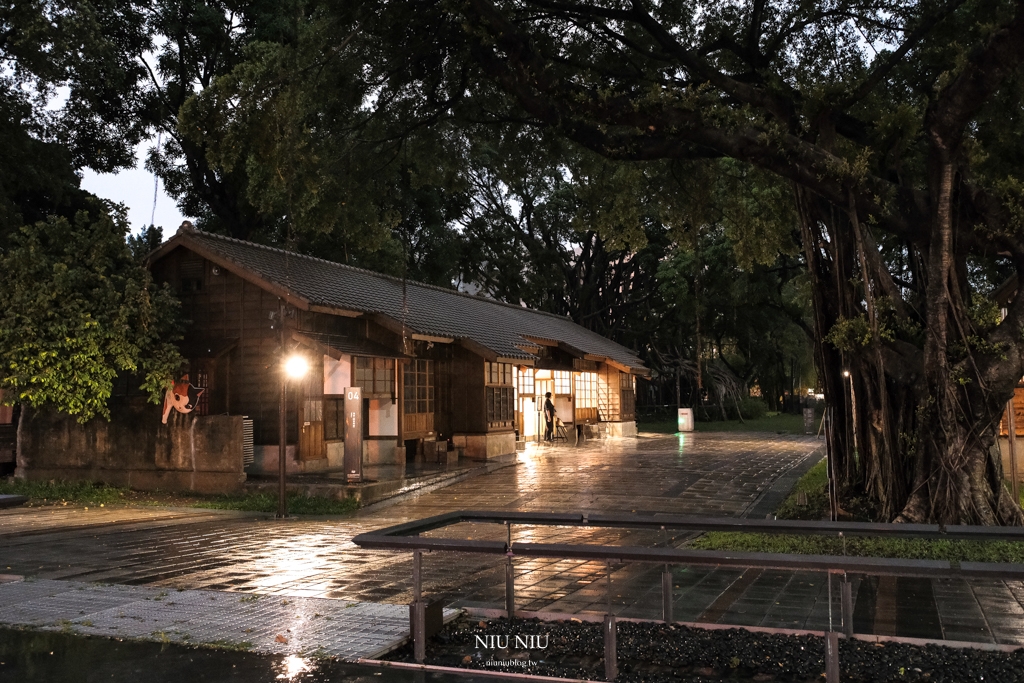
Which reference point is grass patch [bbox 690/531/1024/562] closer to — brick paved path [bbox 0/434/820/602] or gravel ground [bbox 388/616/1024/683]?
brick paved path [bbox 0/434/820/602]

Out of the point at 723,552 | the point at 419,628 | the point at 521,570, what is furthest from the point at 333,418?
the point at 723,552

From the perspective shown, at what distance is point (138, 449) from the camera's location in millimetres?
17047

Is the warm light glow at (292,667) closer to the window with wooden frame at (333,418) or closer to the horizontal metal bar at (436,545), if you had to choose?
the horizontal metal bar at (436,545)

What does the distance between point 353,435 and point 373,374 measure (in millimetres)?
3789

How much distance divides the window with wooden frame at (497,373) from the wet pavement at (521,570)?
559 centimetres

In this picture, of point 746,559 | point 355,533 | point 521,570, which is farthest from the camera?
point 355,533

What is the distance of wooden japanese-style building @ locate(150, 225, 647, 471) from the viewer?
17859 millimetres

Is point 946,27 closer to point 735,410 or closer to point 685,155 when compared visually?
point 685,155

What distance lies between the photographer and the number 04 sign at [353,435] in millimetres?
15734

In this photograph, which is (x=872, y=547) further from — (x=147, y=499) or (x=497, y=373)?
(x=497, y=373)

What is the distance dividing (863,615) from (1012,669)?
5.36 ft

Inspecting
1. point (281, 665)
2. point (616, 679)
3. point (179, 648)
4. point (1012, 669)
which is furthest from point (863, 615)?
point (179, 648)

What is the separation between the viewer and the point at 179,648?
595cm

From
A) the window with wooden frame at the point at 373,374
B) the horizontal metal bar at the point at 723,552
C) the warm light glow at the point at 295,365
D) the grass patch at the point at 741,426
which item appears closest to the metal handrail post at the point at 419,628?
the horizontal metal bar at the point at 723,552
